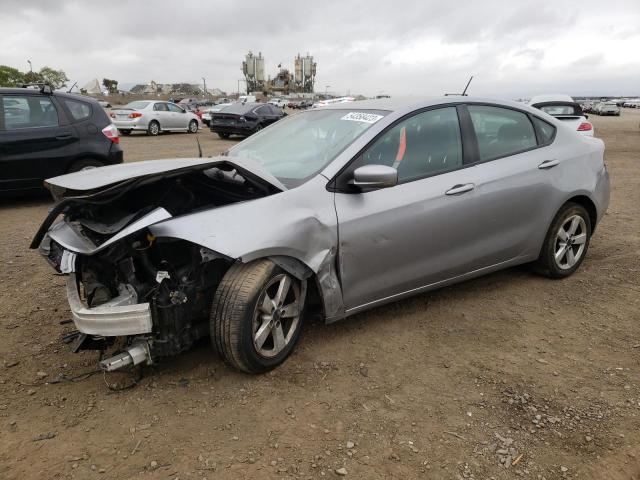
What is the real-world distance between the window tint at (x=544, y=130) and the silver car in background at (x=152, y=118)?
707 inches

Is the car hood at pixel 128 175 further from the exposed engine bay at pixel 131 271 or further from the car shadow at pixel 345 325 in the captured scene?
the car shadow at pixel 345 325

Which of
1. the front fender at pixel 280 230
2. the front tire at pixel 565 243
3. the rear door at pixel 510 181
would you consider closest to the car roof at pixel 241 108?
the rear door at pixel 510 181

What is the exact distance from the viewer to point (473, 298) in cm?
408

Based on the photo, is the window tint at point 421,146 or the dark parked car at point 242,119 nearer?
the window tint at point 421,146

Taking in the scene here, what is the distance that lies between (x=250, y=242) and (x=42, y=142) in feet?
18.0

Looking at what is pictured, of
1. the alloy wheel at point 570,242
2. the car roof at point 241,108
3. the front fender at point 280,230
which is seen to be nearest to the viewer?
the front fender at point 280,230

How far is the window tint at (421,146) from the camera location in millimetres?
3357

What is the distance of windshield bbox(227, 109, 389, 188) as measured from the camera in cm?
331

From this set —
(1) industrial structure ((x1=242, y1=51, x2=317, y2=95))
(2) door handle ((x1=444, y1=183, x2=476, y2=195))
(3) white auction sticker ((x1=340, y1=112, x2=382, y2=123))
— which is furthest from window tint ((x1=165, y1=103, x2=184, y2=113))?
(1) industrial structure ((x1=242, y1=51, x2=317, y2=95))

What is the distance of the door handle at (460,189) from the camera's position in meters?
3.48

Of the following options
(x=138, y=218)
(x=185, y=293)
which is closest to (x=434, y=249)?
(x=185, y=293)

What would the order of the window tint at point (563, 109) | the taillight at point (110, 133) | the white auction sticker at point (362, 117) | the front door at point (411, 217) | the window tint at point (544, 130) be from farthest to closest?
1. the window tint at point (563, 109)
2. the taillight at point (110, 133)
3. the window tint at point (544, 130)
4. the white auction sticker at point (362, 117)
5. the front door at point (411, 217)

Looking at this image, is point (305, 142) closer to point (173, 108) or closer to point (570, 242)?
point (570, 242)

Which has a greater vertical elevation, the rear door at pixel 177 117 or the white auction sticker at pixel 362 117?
the white auction sticker at pixel 362 117
